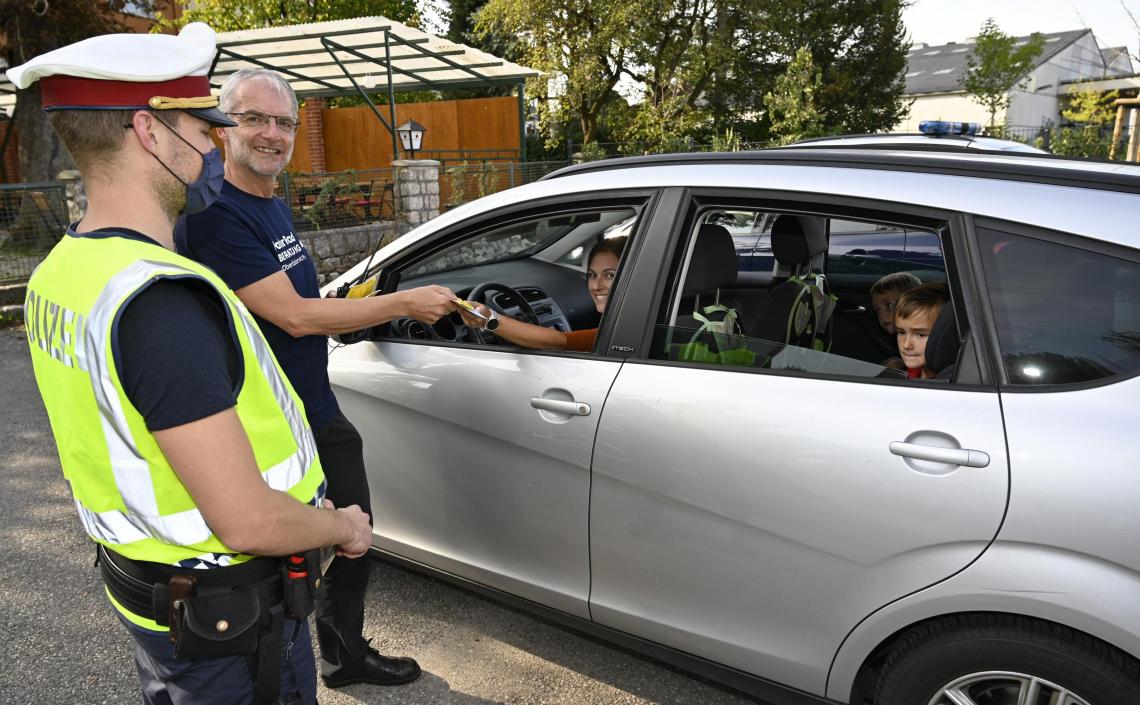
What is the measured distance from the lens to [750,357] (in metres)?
2.25

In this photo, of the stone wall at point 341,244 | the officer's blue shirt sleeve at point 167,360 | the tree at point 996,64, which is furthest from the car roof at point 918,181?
the tree at point 996,64

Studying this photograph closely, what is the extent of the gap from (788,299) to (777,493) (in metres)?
0.93

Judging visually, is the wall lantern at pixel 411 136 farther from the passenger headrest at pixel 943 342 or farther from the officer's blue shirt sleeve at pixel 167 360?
the officer's blue shirt sleeve at pixel 167 360

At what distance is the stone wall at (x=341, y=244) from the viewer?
11.6 meters

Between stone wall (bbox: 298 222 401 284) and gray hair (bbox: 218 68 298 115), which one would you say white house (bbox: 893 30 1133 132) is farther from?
gray hair (bbox: 218 68 298 115)

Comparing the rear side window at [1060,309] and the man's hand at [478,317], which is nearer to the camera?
the rear side window at [1060,309]

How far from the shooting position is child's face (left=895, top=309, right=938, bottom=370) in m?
2.39

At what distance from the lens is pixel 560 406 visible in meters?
2.38

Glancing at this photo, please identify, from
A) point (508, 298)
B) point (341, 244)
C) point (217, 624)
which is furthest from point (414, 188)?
point (217, 624)

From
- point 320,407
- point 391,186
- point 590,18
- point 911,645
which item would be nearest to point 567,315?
point 320,407

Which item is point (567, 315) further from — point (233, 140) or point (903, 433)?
point (903, 433)

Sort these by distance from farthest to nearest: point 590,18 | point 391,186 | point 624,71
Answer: point 624,71, point 590,18, point 391,186

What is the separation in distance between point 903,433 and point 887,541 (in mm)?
251

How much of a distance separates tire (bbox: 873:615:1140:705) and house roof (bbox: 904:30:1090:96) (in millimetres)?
45953
